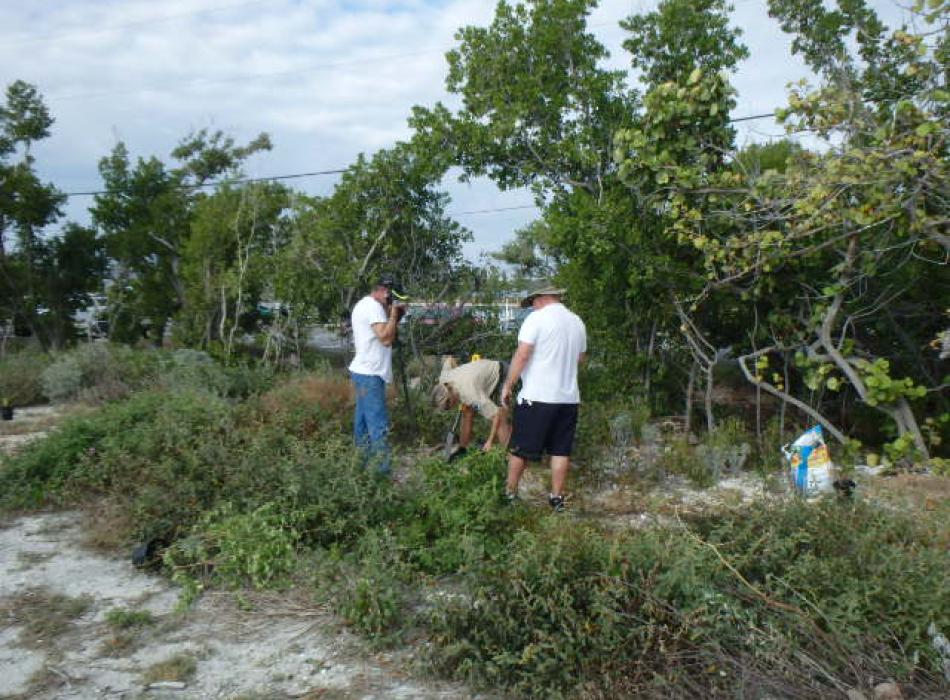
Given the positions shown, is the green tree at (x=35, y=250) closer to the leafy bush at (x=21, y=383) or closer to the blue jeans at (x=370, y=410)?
the leafy bush at (x=21, y=383)

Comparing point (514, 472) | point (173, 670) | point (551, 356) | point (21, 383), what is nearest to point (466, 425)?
point (514, 472)

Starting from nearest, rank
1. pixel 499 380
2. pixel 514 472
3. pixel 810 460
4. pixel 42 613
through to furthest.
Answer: pixel 42 613, pixel 514 472, pixel 810 460, pixel 499 380

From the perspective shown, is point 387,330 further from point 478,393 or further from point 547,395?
point 547,395

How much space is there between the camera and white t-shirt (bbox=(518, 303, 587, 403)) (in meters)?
5.22

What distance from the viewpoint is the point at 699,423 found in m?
8.16

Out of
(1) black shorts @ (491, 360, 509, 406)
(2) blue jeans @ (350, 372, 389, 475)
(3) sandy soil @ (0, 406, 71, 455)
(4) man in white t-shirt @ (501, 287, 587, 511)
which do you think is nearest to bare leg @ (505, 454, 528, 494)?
(4) man in white t-shirt @ (501, 287, 587, 511)

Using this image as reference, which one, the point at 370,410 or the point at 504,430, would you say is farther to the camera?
the point at 504,430

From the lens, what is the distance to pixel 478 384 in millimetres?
6617

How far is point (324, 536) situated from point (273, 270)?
671 cm

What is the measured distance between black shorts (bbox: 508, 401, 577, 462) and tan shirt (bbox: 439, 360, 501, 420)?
48.6 inches

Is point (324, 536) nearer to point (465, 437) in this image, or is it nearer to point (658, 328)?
point (465, 437)

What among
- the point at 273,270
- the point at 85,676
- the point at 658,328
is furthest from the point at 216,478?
the point at 273,270

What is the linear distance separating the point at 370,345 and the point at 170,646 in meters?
2.95

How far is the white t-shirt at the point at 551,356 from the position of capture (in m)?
5.22
